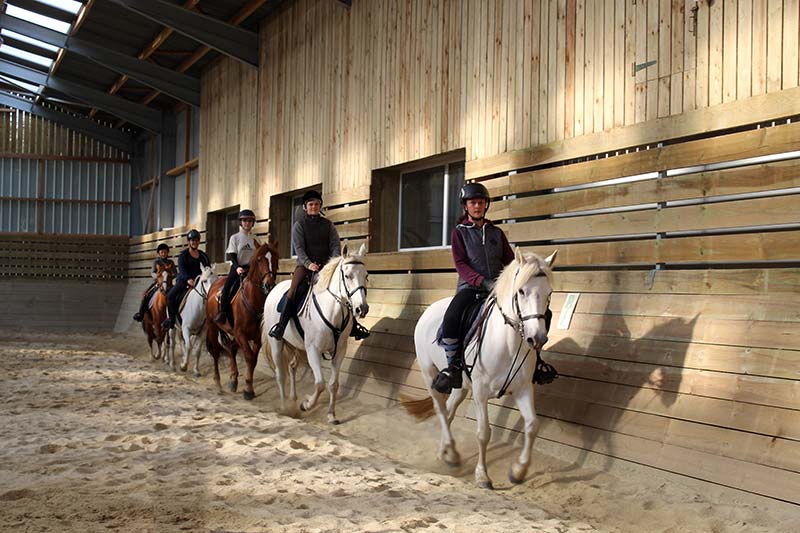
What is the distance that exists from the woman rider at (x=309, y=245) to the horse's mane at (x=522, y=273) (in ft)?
10.5

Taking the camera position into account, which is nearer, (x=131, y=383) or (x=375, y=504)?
(x=375, y=504)

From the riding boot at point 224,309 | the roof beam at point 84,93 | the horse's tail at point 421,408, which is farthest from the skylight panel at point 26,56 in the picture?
the horse's tail at point 421,408

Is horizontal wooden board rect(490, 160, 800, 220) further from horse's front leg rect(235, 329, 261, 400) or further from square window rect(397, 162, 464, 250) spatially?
horse's front leg rect(235, 329, 261, 400)

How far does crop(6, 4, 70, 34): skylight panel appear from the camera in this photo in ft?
54.1

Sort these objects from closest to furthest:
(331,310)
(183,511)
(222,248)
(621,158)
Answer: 1. (183,511)
2. (621,158)
3. (331,310)
4. (222,248)

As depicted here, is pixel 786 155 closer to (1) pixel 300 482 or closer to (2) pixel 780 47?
(2) pixel 780 47

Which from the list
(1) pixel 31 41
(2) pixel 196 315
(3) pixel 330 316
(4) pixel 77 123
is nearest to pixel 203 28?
(2) pixel 196 315

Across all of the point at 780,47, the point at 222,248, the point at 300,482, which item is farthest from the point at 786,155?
the point at 222,248

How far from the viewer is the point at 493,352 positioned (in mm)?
5355

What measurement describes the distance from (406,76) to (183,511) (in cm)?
648

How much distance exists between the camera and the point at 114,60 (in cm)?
1692

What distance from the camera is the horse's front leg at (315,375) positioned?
7.87m

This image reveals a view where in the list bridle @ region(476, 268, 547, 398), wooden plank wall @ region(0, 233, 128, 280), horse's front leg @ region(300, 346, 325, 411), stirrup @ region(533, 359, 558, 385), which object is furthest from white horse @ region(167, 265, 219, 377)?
wooden plank wall @ region(0, 233, 128, 280)

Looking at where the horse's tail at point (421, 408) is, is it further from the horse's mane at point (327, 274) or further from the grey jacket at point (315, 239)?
the grey jacket at point (315, 239)
